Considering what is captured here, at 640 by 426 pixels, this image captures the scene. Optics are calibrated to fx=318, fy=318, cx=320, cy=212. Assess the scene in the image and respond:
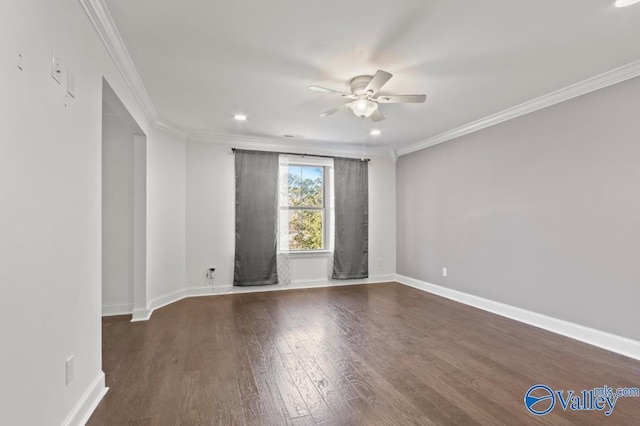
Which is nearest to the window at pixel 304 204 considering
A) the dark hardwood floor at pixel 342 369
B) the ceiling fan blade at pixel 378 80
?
the dark hardwood floor at pixel 342 369

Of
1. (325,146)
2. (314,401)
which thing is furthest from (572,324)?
(325,146)

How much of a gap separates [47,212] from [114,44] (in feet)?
4.84

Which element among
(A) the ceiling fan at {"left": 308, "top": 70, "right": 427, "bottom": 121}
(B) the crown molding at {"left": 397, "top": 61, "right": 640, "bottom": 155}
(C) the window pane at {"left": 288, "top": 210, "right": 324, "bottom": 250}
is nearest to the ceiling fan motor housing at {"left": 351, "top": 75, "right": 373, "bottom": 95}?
(A) the ceiling fan at {"left": 308, "top": 70, "right": 427, "bottom": 121}

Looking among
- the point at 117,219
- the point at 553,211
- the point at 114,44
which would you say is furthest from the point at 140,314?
Result: the point at 553,211

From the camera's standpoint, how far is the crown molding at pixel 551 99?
9.16ft

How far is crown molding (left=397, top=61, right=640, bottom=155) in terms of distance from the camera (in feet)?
9.16

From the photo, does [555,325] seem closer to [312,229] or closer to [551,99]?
[551,99]

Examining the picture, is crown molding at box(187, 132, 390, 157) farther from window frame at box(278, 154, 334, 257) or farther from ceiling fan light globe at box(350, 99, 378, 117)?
ceiling fan light globe at box(350, 99, 378, 117)

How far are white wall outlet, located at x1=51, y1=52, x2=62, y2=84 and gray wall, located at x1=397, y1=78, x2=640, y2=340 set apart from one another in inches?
166

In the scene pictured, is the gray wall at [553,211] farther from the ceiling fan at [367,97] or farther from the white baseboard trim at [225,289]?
the ceiling fan at [367,97]

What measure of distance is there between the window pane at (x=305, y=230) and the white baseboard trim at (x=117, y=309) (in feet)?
8.18

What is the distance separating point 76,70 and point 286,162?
3.67m

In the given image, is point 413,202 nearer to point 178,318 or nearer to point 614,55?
point 614,55

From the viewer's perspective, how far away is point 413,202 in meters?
5.62
